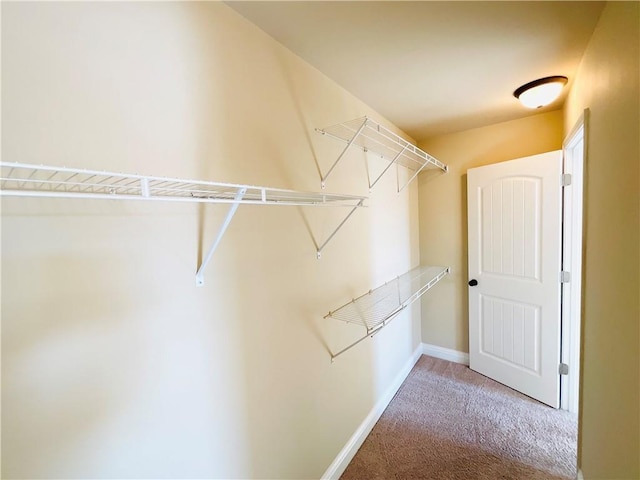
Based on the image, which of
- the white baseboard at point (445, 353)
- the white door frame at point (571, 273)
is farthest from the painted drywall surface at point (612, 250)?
the white baseboard at point (445, 353)

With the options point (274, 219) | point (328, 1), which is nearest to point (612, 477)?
point (274, 219)

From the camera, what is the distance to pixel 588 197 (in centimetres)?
144

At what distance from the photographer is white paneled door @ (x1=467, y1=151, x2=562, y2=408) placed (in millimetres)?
2283

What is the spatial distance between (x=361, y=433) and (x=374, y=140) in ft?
6.81

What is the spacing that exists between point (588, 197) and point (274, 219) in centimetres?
159

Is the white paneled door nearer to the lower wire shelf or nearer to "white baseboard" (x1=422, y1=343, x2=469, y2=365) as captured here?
"white baseboard" (x1=422, y1=343, x2=469, y2=365)

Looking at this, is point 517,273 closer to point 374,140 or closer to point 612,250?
point 612,250

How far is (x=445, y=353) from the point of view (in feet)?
10.2

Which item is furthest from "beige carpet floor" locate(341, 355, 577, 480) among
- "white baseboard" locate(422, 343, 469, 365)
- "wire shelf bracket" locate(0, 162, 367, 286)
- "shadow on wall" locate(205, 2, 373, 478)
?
"wire shelf bracket" locate(0, 162, 367, 286)

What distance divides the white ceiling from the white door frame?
593 millimetres

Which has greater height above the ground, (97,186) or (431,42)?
(431,42)

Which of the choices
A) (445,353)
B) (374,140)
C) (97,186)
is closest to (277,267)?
(97,186)

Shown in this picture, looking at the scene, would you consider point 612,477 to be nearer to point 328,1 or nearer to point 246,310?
point 246,310

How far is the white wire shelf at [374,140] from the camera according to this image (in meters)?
1.62
